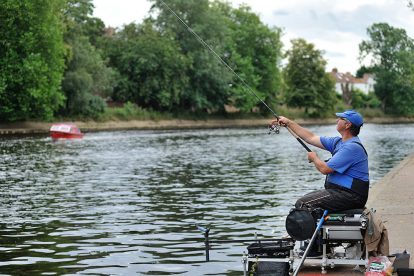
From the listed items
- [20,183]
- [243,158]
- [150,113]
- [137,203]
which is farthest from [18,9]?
[137,203]

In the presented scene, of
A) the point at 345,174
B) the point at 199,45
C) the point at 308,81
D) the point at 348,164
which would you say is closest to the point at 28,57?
the point at 199,45

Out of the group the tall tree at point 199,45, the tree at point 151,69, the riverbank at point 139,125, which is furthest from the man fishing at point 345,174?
the tall tree at point 199,45

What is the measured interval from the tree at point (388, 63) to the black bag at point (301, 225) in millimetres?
130156

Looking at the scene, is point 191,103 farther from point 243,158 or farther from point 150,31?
point 243,158

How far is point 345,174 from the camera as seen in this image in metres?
9.98

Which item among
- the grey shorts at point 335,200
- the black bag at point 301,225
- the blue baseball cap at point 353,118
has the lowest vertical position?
the black bag at point 301,225

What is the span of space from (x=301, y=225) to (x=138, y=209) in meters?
10.1

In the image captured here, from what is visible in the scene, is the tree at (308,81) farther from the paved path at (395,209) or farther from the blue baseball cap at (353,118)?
the blue baseball cap at (353,118)

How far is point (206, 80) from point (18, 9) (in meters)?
37.6

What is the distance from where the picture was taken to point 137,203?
20297 millimetres

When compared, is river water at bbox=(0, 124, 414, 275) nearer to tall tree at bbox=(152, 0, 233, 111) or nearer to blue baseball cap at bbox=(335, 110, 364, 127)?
blue baseball cap at bbox=(335, 110, 364, 127)

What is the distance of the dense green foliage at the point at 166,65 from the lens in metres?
69.9

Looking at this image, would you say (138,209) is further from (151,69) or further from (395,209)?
(151,69)

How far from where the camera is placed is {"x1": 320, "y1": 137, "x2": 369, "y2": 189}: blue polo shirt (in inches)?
388
